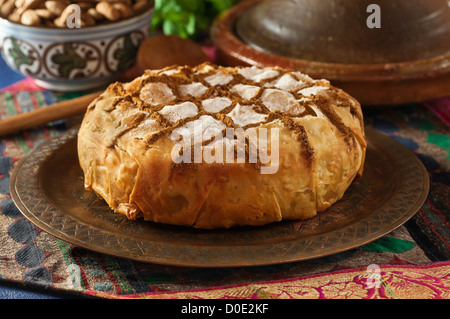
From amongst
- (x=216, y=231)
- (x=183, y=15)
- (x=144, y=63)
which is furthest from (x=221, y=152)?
(x=183, y=15)

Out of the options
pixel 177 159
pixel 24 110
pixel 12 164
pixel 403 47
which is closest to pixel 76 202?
pixel 177 159

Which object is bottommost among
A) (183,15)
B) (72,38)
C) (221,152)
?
(183,15)

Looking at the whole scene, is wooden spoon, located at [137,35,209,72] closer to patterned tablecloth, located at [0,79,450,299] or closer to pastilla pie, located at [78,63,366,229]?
pastilla pie, located at [78,63,366,229]

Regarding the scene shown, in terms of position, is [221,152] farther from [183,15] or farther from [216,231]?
[183,15]

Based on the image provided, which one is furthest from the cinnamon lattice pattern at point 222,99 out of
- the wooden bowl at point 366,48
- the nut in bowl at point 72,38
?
the nut in bowl at point 72,38

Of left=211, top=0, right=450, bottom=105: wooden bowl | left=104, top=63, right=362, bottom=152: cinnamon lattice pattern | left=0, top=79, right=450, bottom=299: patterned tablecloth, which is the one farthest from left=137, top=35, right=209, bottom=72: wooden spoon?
left=0, top=79, right=450, bottom=299: patterned tablecloth

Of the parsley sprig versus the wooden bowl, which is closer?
the wooden bowl
